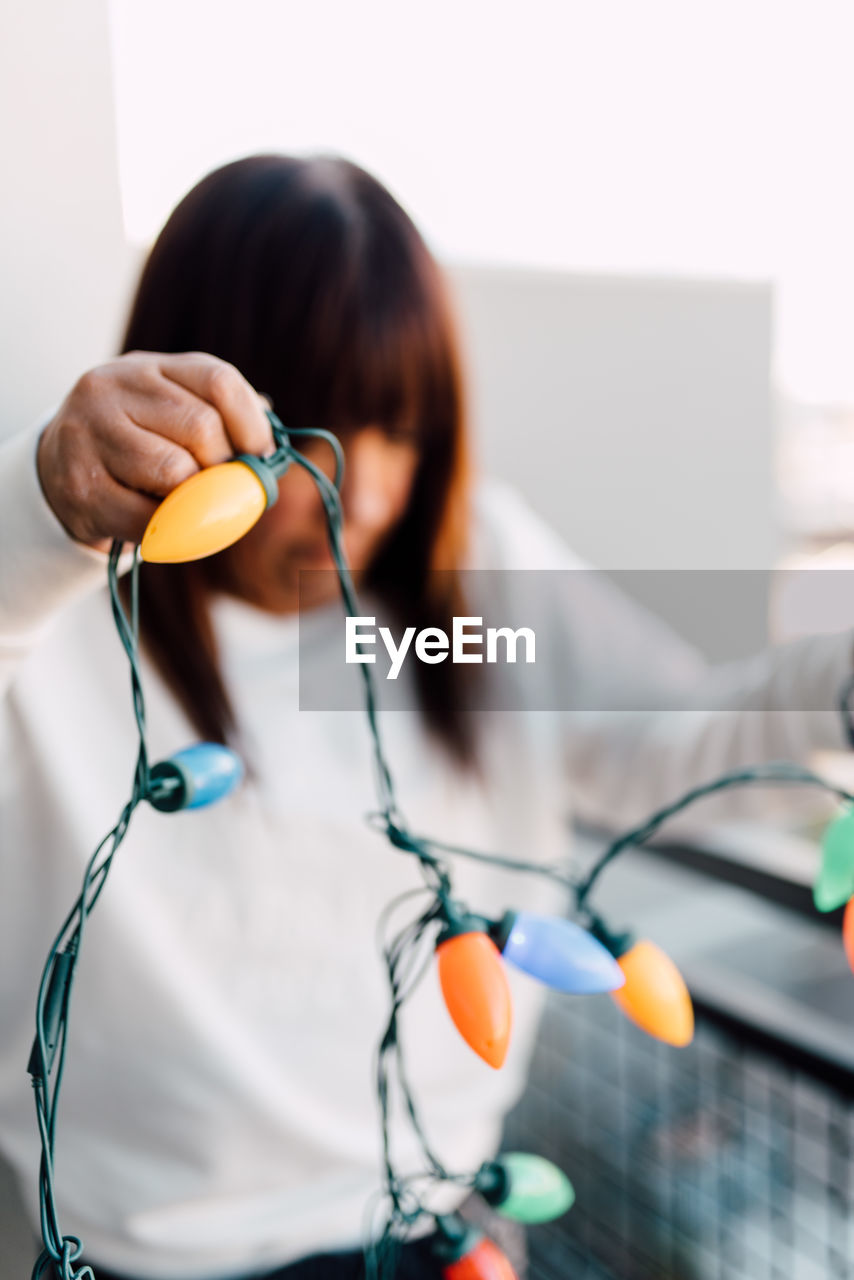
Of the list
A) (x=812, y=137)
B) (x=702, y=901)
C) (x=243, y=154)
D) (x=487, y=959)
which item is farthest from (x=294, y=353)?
(x=702, y=901)

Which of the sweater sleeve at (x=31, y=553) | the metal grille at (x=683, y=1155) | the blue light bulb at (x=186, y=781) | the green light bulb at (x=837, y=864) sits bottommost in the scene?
the metal grille at (x=683, y=1155)

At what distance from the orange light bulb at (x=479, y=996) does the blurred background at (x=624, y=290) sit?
0.84 feet

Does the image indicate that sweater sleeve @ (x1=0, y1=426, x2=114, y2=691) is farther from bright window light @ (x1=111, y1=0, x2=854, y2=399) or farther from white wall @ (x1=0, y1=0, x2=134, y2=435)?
bright window light @ (x1=111, y1=0, x2=854, y2=399)

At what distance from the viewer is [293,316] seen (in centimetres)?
51

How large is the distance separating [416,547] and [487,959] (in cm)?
43

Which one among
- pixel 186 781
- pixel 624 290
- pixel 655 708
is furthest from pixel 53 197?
pixel 624 290

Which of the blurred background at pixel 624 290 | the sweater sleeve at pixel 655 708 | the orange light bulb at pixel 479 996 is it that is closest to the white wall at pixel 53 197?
the blurred background at pixel 624 290

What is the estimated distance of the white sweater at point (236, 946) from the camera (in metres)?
0.55

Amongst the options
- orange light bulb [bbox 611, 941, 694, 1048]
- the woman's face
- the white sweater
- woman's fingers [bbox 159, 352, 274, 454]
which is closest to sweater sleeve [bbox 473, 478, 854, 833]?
the white sweater

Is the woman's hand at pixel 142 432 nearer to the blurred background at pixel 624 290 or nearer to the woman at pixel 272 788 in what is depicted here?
the blurred background at pixel 624 290

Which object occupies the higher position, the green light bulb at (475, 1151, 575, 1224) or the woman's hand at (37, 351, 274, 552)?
the woman's hand at (37, 351, 274, 552)

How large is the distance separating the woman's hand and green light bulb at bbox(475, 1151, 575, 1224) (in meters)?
0.27

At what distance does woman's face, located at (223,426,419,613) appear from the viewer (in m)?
0.54

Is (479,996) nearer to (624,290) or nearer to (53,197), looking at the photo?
(53,197)
